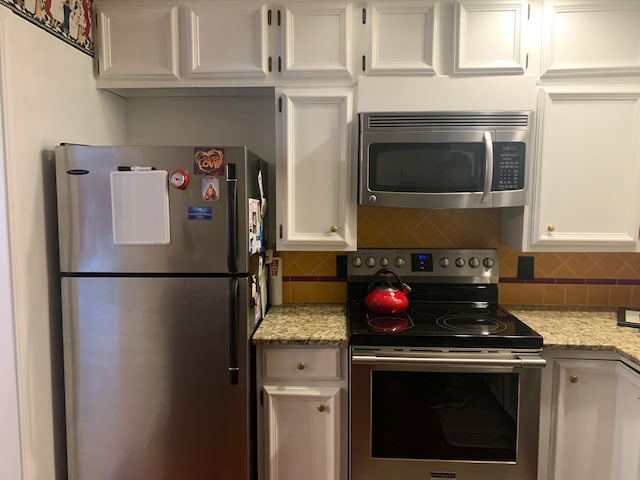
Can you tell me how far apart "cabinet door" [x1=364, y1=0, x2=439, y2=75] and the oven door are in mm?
1253

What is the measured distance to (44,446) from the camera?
1671 mm

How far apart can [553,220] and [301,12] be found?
4.88 feet

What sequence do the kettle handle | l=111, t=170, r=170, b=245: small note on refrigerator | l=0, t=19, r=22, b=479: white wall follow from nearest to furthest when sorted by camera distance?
l=0, t=19, r=22, b=479: white wall < l=111, t=170, r=170, b=245: small note on refrigerator < the kettle handle

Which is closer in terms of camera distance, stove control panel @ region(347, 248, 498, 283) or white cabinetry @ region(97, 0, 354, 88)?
white cabinetry @ region(97, 0, 354, 88)

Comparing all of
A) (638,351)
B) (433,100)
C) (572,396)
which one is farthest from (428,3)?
(572,396)

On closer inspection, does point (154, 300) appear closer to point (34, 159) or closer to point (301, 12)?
point (34, 159)

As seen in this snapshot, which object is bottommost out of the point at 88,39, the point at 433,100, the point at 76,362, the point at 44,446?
the point at 44,446

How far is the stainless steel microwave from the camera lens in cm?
188

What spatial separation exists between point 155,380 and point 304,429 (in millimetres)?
643

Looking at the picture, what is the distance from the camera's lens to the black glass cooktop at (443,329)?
1751 mm

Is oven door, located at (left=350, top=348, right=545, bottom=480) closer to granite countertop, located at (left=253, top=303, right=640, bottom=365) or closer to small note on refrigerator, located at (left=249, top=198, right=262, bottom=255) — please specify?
granite countertop, located at (left=253, top=303, right=640, bottom=365)

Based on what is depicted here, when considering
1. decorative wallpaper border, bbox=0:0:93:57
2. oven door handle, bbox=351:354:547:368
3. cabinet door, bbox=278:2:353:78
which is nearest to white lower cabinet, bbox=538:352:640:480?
oven door handle, bbox=351:354:547:368

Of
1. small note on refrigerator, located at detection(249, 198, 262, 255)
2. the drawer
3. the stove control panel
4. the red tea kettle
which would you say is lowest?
the drawer

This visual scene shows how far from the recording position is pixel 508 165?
189cm
